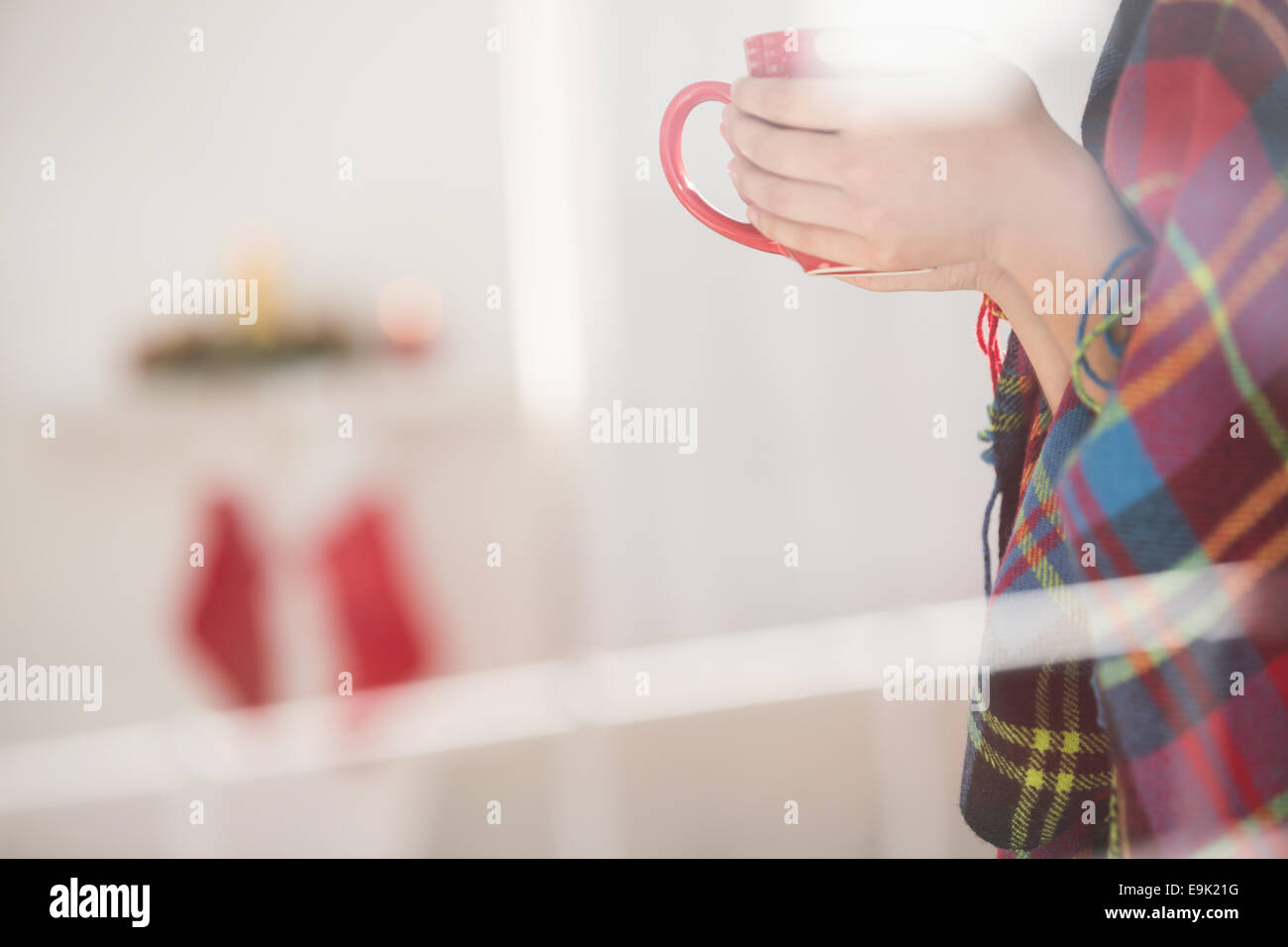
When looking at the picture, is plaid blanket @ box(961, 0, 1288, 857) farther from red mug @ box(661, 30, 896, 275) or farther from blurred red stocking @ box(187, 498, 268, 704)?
blurred red stocking @ box(187, 498, 268, 704)

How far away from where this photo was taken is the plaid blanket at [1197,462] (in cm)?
32

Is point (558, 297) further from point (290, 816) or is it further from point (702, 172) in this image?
point (290, 816)

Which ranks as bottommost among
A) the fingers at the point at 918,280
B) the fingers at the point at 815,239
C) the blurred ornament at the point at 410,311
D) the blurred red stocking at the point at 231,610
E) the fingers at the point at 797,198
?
the blurred red stocking at the point at 231,610

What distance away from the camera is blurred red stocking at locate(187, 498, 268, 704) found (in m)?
1.24

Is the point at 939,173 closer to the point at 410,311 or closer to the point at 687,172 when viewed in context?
the point at 687,172

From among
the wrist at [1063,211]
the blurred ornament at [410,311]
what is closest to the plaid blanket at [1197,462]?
the wrist at [1063,211]

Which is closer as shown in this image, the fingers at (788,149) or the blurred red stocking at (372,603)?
the fingers at (788,149)

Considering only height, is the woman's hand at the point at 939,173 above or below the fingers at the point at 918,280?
above

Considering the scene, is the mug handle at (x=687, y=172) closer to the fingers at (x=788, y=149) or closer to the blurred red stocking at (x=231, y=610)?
the fingers at (x=788, y=149)

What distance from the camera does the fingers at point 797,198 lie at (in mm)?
365

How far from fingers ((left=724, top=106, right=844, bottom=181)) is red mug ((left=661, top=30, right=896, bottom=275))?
22 millimetres

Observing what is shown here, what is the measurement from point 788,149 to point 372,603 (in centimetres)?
108
